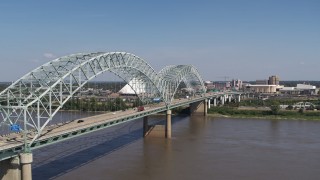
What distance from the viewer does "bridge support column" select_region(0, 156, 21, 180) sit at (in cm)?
2153

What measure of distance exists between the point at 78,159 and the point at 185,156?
856cm

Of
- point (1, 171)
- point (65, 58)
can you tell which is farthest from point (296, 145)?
point (1, 171)

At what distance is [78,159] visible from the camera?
30953 mm

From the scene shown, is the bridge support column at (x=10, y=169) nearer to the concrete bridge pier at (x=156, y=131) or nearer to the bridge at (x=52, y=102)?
the bridge at (x=52, y=102)

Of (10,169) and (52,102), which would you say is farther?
(52,102)

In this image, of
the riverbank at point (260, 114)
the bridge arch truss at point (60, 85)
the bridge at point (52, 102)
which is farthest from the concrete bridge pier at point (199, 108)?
the bridge at point (52, 102)

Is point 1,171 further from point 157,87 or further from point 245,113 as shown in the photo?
point 245,113

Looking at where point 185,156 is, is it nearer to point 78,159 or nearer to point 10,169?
point 78,159

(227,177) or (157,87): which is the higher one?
(157,87)

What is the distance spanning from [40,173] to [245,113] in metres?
50.2

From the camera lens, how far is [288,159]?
32906 mm

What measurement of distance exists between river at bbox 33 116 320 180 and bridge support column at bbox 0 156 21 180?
3.76 m

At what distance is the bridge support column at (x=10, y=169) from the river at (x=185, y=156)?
376 centimetres

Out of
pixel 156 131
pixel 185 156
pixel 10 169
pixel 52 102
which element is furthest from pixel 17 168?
pixel 156 131
